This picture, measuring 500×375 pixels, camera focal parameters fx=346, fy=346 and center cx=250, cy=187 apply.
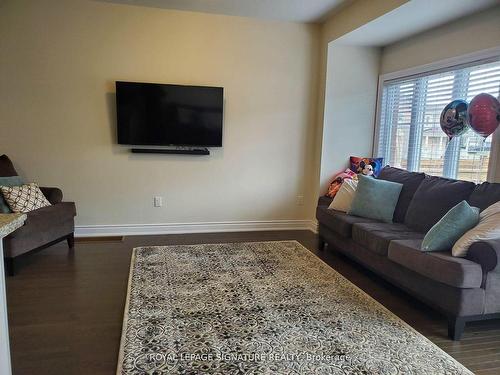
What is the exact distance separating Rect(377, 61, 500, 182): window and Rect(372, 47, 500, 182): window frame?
0.04 meters

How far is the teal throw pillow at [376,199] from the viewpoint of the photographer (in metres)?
3.52

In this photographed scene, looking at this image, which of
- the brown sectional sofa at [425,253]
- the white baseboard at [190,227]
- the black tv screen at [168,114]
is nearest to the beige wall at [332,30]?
the white baseboard at [190,227]

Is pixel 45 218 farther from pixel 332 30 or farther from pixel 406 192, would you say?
pixel 332 30

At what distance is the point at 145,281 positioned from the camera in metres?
2.95

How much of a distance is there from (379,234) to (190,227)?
2507 millimetres

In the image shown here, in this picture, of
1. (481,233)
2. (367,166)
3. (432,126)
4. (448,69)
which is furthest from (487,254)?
(367,166)

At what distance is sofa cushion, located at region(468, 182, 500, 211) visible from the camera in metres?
2.74

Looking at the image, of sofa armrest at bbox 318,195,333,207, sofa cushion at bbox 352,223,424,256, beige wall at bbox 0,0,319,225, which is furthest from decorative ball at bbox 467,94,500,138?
beige wall at bbox 0,0,319,225

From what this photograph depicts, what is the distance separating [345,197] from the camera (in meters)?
3.85

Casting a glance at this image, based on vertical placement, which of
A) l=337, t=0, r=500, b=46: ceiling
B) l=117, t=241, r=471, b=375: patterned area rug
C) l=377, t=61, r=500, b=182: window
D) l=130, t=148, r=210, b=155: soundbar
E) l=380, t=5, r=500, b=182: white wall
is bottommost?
l=117, t=241, r=471, b=375: patterned area rug

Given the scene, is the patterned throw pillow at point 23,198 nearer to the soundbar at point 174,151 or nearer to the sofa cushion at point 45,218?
the sofa cushion at point 45,218

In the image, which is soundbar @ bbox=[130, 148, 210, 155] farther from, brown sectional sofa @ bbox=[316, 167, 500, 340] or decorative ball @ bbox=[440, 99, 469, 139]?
decorative ball @ bbox=[440, 99, 469, 139]

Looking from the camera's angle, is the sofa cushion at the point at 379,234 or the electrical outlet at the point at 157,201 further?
the electrical outlet at the point at 157,201

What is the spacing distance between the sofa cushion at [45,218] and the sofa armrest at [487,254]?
11.9ft
